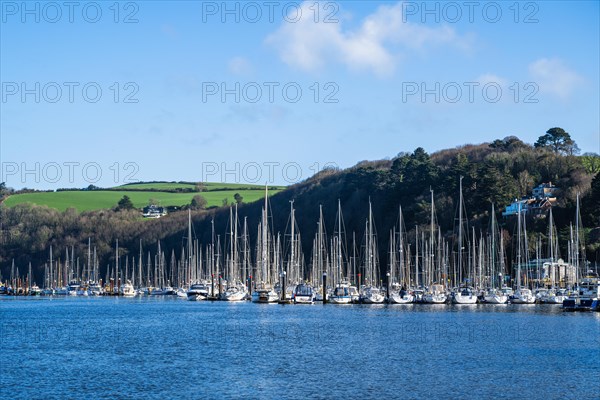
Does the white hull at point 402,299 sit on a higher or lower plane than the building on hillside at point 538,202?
lower

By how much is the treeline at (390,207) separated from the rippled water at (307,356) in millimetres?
45931

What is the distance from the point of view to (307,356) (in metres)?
51.4

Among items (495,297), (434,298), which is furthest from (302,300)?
(495,297)

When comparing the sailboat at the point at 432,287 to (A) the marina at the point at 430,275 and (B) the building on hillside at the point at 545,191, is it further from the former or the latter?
(B) the building on hillside at the point at 545,191

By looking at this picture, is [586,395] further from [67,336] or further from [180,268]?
[180,268]

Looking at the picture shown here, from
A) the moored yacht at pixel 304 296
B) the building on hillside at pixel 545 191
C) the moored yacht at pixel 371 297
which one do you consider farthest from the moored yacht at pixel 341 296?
the building on hillside at pixel 545 191

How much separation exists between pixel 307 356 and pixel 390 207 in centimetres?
10677

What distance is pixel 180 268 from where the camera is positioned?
506 ft

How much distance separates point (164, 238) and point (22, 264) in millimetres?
31887

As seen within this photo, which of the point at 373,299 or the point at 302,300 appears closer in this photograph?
the point at 302,300

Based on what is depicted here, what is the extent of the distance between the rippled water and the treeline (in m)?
45.9

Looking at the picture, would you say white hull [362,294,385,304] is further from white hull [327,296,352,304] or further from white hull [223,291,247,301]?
white hull [223,291,247,301]

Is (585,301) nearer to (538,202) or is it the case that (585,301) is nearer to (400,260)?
(400,260)

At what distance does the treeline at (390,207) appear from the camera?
436ft
